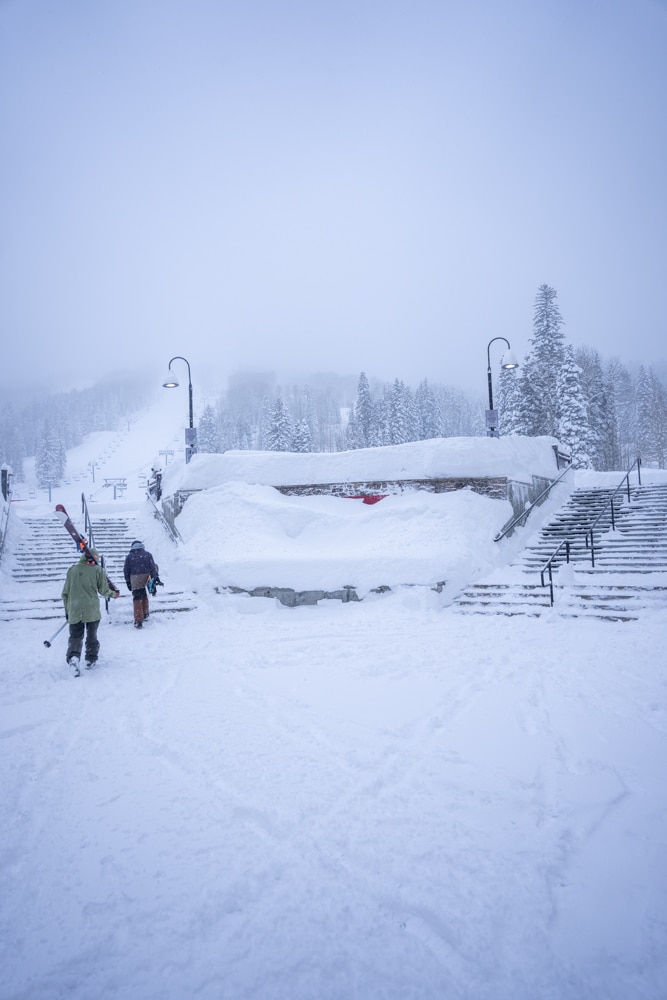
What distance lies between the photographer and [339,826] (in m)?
3.28

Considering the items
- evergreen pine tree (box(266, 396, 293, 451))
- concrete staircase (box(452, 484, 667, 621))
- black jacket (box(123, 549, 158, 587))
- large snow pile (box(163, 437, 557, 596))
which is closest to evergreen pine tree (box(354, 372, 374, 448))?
evergreen pine tree (box(266, 396, 293, 451))

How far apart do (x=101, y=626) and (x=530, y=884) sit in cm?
986

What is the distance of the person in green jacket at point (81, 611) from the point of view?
23.9 feet

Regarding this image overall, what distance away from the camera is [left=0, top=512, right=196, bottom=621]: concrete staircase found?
1133 cm

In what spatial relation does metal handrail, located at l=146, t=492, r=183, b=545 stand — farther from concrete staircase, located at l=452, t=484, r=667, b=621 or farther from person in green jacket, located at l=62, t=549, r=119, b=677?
concrete staircase, located at l=452, t=484, r=667, b=621

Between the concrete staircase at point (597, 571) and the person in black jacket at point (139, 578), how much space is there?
22.9 feet

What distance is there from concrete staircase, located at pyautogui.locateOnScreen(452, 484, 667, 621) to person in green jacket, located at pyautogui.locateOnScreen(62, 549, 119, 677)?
7.46 meters

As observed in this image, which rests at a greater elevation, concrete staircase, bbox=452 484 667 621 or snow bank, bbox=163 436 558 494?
snow bank, bbox=163 436 558 494

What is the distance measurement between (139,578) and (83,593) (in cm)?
322

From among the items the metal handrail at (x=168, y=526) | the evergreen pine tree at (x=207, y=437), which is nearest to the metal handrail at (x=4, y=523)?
the metal handrail at (x=168, y=526)

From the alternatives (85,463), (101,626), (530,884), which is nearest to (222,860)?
(530,884)

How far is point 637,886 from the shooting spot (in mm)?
2705

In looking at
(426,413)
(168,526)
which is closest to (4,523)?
(168,526)

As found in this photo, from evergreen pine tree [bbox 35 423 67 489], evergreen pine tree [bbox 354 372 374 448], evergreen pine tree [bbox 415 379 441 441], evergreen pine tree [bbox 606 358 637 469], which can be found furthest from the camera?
evergreen pine tree [bbox 35 423 67 489]
